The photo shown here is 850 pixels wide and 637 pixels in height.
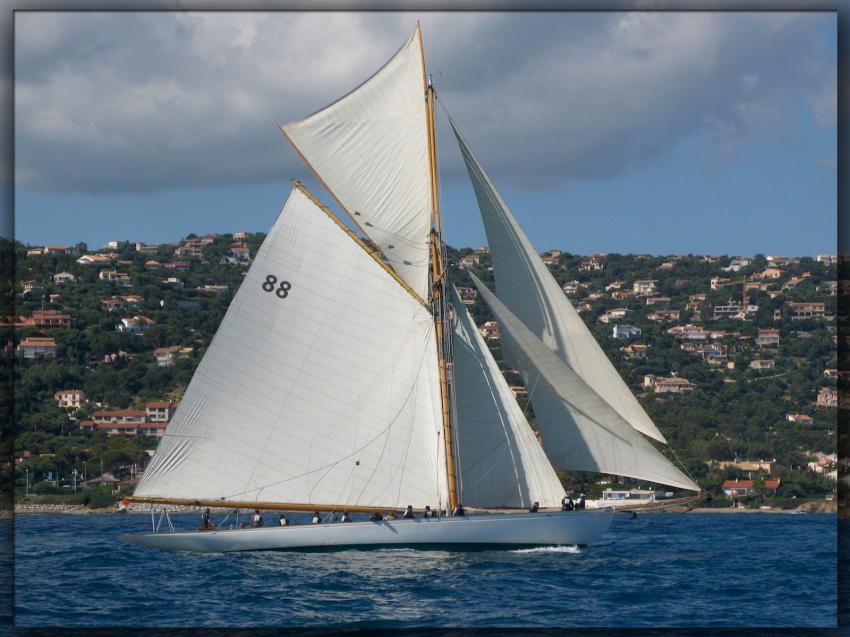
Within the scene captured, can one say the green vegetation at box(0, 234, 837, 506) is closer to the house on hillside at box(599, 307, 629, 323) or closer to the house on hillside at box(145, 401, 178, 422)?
the house on hillside at box(599, 307, 629, 323)

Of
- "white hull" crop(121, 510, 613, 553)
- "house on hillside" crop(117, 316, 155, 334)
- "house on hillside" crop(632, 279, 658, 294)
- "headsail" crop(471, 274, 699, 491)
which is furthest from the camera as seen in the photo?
"house on hillside" crop(632, 279, 658, 294)

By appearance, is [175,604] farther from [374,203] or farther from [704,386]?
[704,386]

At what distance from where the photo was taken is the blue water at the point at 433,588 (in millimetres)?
30094

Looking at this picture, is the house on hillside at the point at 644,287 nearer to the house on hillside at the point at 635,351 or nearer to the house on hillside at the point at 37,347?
the house on hillside at the point at 635,351

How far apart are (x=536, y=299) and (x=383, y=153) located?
20.4ft

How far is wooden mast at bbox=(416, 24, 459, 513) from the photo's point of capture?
40.0m

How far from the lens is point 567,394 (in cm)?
3888

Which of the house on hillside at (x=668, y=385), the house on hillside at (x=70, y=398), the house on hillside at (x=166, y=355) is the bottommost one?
the house on hillside at (x=70, y=398)

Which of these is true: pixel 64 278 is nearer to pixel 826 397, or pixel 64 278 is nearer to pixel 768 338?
pixel 768 338

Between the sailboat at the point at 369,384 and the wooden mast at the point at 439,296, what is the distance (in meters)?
0.05

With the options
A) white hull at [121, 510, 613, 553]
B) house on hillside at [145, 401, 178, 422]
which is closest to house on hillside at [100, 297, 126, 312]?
house on hillside at [145, 401, 178, 422]

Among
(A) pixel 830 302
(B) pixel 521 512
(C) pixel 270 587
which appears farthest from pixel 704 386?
(C) pixel 270 587

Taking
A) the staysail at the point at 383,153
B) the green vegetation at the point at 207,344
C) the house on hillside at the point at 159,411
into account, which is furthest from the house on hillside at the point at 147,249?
the staysail at the point at 383,153

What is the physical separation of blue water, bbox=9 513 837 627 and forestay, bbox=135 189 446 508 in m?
2.16
